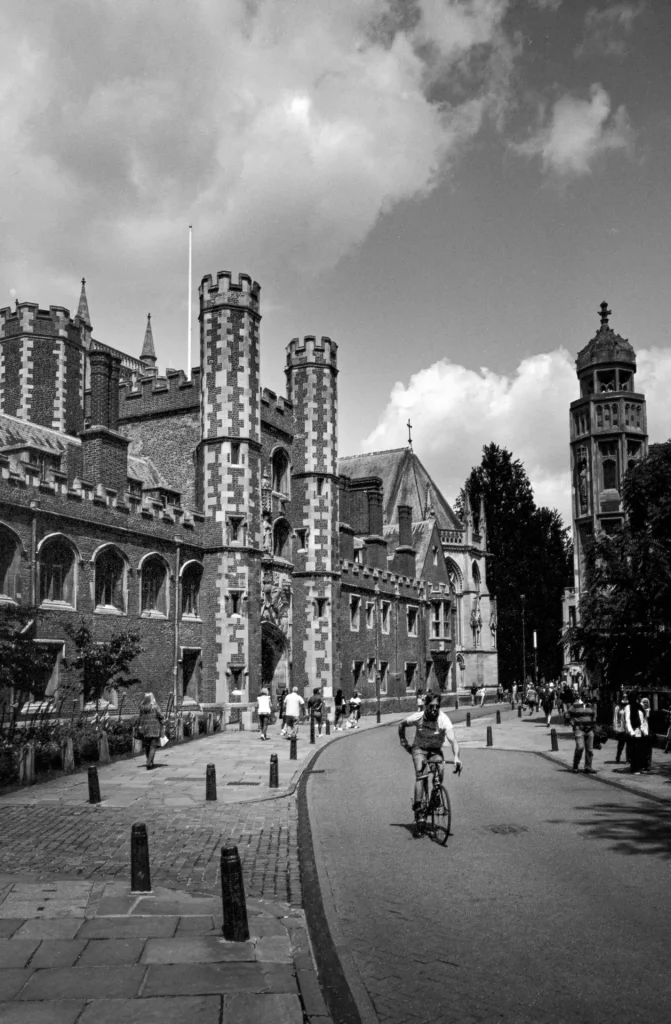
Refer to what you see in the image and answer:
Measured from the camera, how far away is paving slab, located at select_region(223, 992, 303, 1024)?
5773mm

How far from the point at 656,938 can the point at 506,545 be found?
6418cm

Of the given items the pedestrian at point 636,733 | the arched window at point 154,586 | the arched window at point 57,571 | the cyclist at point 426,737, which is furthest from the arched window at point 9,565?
the cyclist at point 426,737

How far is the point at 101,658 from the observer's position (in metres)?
26.6

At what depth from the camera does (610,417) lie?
184 ft

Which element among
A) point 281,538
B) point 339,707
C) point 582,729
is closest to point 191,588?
point 281,538

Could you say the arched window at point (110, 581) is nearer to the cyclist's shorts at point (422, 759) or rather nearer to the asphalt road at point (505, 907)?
the asphalt road at point (505, 907)

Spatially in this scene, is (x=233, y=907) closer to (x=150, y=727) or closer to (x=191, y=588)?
(x=150, y=727)

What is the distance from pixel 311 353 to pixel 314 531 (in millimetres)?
8872

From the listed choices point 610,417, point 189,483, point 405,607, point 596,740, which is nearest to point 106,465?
point 189,483

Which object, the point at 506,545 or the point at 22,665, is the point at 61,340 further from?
the point at 506,545

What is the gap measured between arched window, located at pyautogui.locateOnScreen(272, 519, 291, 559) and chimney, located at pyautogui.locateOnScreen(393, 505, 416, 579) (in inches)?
625

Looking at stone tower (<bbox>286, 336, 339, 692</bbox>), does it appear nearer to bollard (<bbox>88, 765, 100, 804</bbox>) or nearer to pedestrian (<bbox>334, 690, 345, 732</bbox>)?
pedestrian (<bbox>334, 690, 345, 732</bbox>)

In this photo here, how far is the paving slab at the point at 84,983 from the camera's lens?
20.2 feet

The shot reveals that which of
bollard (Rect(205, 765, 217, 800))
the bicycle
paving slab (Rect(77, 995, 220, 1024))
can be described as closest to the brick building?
bollard (Rect(205, 765, 217, 800))
